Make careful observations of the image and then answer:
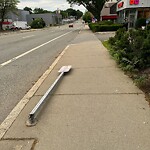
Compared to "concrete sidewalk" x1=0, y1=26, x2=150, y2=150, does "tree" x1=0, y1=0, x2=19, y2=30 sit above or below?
above

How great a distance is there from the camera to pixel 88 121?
3.84 metres

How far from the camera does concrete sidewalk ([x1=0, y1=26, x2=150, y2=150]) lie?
322 cm

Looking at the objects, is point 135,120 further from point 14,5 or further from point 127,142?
point 14,5

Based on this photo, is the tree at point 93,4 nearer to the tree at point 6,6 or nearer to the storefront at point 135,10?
the storefront at point 135,10

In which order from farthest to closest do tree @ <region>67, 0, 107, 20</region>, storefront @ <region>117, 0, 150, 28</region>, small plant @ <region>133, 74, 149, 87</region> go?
tree @ <region>67, 0, 107, 20</region> < storefront @ <region>117, 0, 150, 28</region> < small plant @ <region>133, 74, 149, 87</region>

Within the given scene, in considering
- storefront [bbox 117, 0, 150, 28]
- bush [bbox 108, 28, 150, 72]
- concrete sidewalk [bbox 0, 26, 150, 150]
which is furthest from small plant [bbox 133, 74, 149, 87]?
storefront [bbox 117, 0, 150, 28]

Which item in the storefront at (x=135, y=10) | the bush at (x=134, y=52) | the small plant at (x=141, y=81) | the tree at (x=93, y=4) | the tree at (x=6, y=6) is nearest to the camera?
the small plant at (x=141, y=81)

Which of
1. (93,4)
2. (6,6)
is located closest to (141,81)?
(93,4)

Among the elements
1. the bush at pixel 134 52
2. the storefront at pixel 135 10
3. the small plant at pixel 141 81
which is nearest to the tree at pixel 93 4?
the storefront at pixel 135 10

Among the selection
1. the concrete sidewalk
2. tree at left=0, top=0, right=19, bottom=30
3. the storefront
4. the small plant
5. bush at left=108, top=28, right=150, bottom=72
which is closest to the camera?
the concrete sidewalk

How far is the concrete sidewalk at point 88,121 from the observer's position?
3.22 metres

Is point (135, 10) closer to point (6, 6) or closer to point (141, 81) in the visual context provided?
point (141, 81)

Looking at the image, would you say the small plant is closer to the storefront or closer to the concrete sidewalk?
the concrete sidewalk

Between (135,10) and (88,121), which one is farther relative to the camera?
(135,10)
